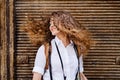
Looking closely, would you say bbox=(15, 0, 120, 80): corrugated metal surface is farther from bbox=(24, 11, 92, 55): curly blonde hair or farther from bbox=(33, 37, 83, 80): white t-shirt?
bbox=(33, 37, 83, 80): white t-shirt

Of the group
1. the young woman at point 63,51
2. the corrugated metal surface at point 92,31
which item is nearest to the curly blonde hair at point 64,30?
the young woman at point 63,51

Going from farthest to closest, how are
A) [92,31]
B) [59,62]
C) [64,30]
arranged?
[92,31] < [64,30] < [59,62]

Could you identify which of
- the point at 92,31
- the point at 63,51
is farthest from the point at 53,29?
the point at 92,31

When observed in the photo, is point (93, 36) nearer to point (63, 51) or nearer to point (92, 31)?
point (92, 31)

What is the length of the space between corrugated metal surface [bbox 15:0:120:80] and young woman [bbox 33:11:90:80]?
105 centimetres

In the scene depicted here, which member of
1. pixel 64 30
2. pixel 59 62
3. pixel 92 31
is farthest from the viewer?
pixel 92 31

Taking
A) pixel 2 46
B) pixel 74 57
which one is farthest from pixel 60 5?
pixel 74 57

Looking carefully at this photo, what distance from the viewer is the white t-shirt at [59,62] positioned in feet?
13.4

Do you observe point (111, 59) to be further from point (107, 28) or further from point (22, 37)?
point (22, 37)

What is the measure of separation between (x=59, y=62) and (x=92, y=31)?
1454mm

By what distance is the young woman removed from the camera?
13.5 feet

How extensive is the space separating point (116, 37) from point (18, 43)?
138cm

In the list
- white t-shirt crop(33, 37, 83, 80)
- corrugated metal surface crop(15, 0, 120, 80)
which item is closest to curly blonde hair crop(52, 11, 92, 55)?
white t-shirt crop(33, 37, 83, 80)

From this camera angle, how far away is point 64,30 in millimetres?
4234
